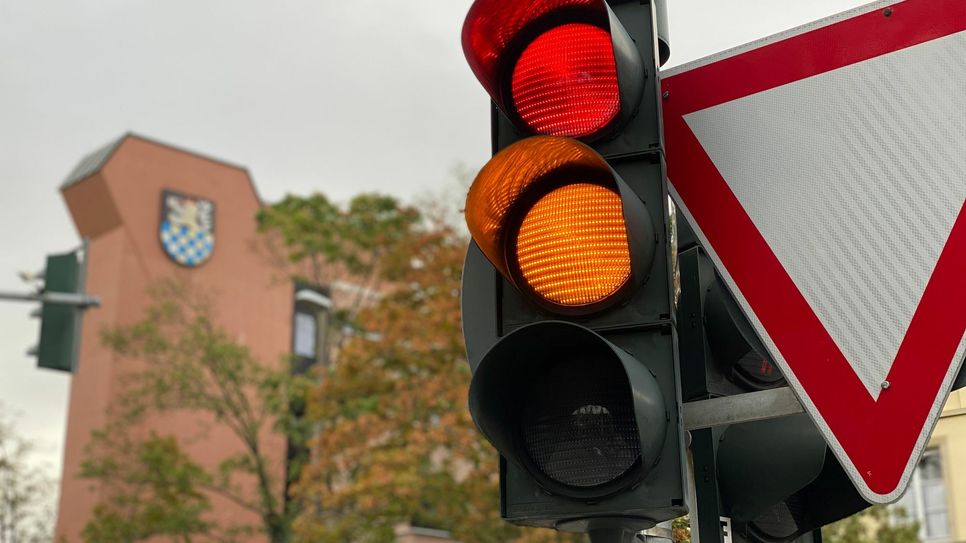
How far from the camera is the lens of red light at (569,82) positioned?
2404 mm

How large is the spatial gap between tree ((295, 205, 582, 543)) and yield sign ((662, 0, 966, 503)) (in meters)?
15.0

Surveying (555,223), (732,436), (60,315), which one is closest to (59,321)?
(60,315)

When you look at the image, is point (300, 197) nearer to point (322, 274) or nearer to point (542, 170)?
point (322, 274)

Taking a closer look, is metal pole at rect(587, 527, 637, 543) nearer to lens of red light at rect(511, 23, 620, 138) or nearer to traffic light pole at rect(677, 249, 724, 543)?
traffic light pole at rect(677, 249, 724, 543)

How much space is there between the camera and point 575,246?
7.36ft

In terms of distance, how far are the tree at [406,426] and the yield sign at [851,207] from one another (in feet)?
49.4

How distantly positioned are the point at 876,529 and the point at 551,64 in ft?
56.4

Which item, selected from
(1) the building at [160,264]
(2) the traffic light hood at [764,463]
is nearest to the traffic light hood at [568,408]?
(2) the traffic light hood at [764,463]

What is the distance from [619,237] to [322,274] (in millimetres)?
23096

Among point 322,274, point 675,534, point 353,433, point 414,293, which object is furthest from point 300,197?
point 675,534

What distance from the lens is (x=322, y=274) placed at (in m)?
25.0

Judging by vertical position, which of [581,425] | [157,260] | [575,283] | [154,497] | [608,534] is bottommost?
[608,534]

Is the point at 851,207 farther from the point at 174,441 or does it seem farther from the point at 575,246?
the point at 174,441

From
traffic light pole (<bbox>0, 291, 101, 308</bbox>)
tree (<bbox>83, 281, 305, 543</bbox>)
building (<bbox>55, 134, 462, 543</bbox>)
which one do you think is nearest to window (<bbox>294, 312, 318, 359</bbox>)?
building (<bbox>55, 134, 462, 543</bbox>)
